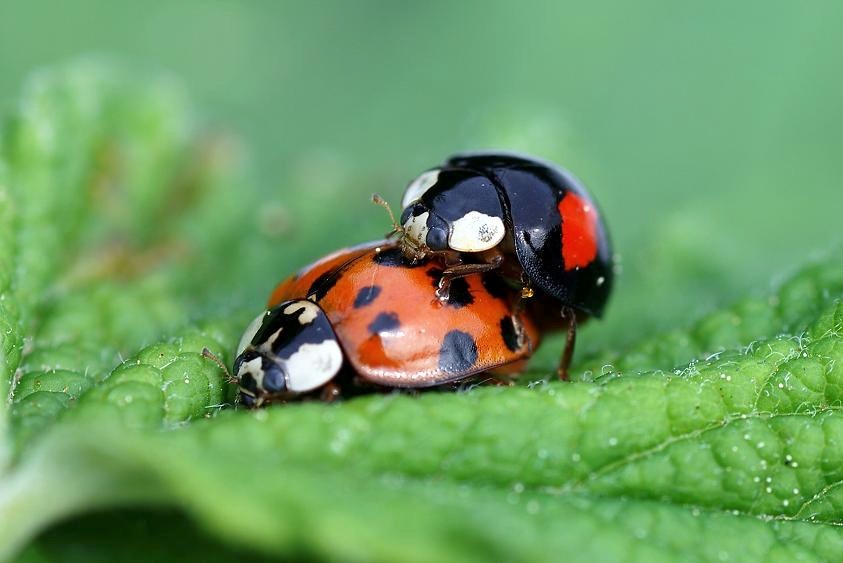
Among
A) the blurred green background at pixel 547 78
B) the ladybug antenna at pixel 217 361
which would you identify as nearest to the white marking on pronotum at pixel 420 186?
the ladybug antenna at pixel 217 361

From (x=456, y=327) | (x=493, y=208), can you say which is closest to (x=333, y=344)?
(x=456, y=327)

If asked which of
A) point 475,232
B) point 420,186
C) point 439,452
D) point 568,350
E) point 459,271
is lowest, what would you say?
point 568,350

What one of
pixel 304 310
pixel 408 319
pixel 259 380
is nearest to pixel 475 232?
pixel 408 319

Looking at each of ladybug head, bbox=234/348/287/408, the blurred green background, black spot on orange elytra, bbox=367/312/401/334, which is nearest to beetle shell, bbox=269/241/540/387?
black spot on orange elytra, bbox=367/312/401/334

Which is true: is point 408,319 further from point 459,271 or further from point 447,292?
point 459,271

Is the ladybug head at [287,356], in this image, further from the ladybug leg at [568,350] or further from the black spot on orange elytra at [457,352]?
the ladybug leg at [568,350]

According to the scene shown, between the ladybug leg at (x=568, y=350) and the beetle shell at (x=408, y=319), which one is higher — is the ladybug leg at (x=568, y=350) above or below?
below
